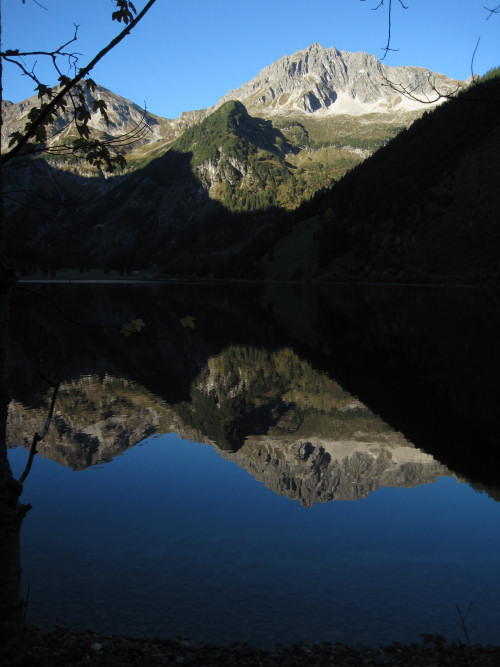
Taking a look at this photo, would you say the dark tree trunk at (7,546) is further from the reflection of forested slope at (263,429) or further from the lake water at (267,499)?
the reflection of forested slope at (263,429)

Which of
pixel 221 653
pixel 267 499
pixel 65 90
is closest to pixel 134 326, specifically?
pixel 65 90

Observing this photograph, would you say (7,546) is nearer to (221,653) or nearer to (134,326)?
(134,326)

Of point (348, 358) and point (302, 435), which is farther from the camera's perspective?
point (348, 358)

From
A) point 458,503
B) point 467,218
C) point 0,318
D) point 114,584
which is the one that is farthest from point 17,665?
point 467,218

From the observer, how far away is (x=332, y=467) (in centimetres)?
2011

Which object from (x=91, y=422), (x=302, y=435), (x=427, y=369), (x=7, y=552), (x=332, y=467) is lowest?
(x=7, y=552)

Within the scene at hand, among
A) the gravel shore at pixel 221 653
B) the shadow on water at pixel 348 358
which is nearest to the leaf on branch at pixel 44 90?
the shadow on water at pixel 348 358

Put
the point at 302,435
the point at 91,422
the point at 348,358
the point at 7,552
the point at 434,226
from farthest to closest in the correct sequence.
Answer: the point at 434,226
the point at 348,358
the point at 91,422
the point at 302,435
the point at 7,552

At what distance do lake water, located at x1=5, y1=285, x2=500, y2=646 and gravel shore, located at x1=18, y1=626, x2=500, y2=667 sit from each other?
19.2 inches

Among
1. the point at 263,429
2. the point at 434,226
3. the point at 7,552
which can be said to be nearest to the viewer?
the point at 7,552

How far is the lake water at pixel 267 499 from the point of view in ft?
35.6

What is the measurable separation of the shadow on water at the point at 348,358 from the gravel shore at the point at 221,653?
499 cm

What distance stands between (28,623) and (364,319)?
196 feet

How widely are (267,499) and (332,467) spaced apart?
3.88 metres
